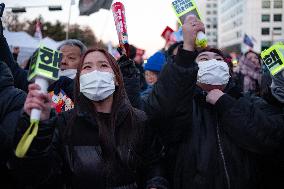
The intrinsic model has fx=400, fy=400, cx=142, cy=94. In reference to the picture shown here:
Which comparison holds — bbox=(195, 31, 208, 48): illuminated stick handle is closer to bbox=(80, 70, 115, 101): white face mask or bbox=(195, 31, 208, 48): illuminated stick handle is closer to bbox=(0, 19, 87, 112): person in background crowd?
bbox=(80, 70, 115, 101): white face mask

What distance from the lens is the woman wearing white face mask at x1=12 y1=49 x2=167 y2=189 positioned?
2.30 meters

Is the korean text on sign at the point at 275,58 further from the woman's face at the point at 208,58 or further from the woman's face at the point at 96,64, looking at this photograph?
the woman's face at the point at 96,64

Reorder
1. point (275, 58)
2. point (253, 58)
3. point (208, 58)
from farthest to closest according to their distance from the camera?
point (253, 58) < point (208, 58) < point (275, 58)

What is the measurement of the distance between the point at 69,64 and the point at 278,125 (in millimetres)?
2246

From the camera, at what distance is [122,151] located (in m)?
2.54

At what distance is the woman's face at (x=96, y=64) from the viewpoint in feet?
9.09

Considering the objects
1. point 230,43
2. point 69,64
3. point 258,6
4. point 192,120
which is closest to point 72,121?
point 192,120

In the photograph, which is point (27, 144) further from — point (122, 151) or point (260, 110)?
point (260, 110)

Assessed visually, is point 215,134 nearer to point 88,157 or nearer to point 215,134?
point 215,134

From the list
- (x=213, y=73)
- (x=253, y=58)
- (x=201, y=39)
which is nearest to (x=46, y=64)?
(x=201, y=39)

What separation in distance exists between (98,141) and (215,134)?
31.6 inches

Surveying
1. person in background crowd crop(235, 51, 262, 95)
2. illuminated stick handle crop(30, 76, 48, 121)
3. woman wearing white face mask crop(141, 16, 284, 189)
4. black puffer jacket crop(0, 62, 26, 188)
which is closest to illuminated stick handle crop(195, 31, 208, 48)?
woman wearing white face mask crop(141, 16, 284, 189)

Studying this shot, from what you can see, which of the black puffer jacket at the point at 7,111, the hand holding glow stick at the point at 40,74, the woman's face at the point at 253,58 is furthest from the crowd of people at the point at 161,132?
the woman's face at the point at 253,58

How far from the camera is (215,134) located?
272 centimetres
